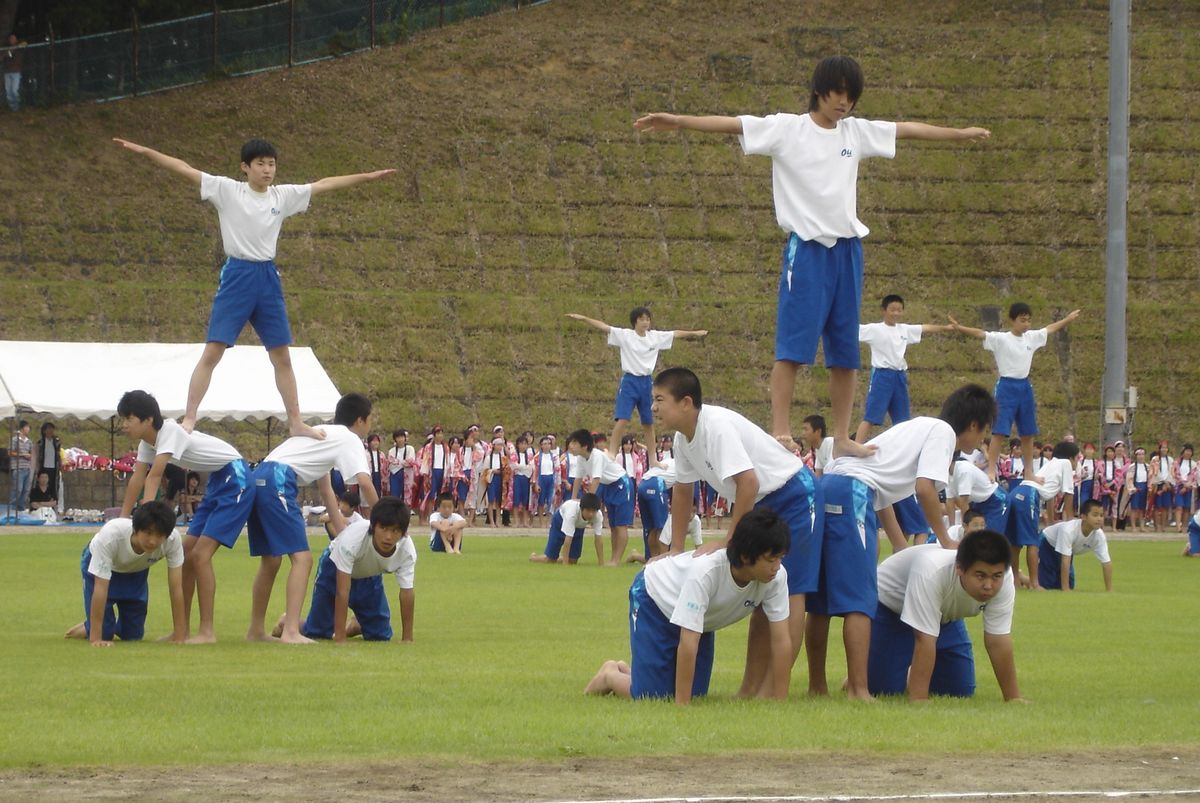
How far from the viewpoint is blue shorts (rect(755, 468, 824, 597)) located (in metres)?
9.69

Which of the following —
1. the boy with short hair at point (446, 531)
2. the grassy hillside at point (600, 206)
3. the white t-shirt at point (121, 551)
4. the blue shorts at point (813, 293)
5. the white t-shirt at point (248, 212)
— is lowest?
the boy with short hair at point (446, 531)

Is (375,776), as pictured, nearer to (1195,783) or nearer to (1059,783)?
(1059,783)

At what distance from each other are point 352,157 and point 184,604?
112 ft

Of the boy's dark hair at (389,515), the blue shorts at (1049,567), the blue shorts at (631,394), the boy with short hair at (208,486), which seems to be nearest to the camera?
the boy's dark hair at (389,515)

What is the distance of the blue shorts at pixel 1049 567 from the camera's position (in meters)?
19.8

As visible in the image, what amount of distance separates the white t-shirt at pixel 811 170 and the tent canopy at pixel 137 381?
1893cm

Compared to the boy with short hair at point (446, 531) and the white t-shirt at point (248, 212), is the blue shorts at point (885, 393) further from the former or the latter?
the white t-shirt at point (248, 212)

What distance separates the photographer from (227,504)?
510 inches

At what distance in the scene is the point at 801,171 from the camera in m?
11.3

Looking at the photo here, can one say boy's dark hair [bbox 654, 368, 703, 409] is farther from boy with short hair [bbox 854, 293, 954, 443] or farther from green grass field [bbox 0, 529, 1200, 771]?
boy with short hair [bbox 854, 293, 954, 443]

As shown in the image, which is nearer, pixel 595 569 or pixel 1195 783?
pixel 1195 783

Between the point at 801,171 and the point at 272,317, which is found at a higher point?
the point at 801,171

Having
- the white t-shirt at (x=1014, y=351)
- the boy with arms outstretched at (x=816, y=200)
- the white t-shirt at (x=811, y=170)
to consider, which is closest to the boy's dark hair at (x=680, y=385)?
the boy with arms outstretched at (x=816, y=200)

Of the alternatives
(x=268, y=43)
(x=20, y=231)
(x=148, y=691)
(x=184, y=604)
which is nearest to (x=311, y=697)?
(x=148, y=691)
